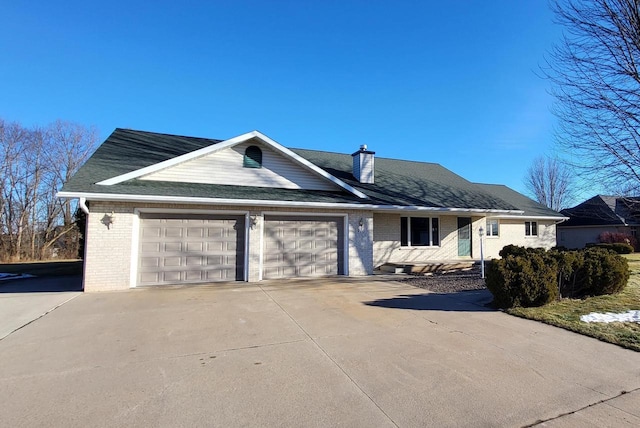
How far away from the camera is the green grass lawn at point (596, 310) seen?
18.0ft

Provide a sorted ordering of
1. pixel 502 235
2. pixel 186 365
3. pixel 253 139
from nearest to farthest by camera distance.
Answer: pixel 186 365 < pixel 253 139 < pixel 502 235

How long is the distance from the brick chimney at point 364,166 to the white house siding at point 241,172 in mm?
2715

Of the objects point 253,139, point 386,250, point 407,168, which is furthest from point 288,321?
point 407,168

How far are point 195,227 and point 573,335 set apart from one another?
9.74 metres

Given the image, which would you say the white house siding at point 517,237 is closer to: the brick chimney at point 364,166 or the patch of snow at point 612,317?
the brick chimney at point 364,166

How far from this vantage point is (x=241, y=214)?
11219 mm

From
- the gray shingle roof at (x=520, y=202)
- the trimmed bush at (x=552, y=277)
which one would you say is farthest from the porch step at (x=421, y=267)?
the gray shingle roof at (x=520, y=202)

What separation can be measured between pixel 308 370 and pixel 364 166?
12.2 m

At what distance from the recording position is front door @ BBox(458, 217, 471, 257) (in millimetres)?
16531

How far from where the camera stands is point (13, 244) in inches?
1113

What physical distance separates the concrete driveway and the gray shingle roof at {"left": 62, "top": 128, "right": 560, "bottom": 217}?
4.33 metres

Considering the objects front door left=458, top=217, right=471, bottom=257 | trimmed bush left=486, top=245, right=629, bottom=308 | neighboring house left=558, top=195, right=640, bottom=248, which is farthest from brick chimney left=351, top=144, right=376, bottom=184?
neighboring house left=558, top=195, right=640, bottom=248

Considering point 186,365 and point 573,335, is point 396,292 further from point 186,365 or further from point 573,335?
point 186,365

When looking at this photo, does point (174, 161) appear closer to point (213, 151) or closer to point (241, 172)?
point (213, 151)
